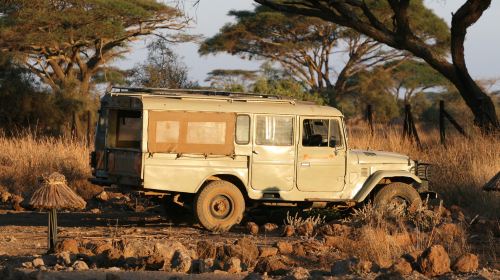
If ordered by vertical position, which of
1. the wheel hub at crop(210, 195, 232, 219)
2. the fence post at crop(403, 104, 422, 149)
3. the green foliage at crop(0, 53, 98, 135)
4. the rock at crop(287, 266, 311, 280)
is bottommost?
the rock at crop(287, 266, 311, 280)

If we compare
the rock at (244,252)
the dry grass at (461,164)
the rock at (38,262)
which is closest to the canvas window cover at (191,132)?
the rock at (244,252)

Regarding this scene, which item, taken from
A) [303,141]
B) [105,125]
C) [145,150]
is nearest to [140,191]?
[145,150]

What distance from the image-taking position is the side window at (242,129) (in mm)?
14727

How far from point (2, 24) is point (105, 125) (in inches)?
986

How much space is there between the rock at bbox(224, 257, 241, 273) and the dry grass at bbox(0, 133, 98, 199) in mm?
10413

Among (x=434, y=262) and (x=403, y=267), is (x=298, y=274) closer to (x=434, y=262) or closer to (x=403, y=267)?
(x=403, y=267)

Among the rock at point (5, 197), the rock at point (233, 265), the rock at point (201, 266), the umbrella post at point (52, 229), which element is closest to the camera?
the rock at point (201, 266)

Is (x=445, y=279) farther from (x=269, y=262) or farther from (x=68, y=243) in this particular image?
(x=68, y=243)

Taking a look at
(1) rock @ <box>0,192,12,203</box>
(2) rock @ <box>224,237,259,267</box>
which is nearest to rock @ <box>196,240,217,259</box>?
(2) rock @ <box>224,237,259,267</box>

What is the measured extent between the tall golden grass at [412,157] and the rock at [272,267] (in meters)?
7.70

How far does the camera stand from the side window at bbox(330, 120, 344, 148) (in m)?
15.3

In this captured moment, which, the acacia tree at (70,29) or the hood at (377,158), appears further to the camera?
the acacia tree at (70,29)

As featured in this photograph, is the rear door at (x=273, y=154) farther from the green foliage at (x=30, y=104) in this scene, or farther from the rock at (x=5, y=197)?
the green foliage at (x=30, y=104)

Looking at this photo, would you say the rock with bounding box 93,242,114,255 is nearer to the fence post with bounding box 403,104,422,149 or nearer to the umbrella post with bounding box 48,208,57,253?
the umbrella post with bounding box 48,208,57,253
